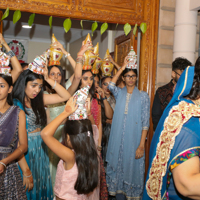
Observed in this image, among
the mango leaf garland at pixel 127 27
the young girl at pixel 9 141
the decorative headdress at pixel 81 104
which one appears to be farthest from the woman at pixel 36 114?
the mango leaf garland at pixel 127 27

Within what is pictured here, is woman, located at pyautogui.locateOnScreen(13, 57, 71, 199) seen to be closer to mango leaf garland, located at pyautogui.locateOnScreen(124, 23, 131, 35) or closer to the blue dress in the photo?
the blue dress

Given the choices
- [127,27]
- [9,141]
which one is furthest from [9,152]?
[127,27]

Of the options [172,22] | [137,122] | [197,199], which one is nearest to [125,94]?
[137,122]

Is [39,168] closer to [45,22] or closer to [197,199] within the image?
[197,199]

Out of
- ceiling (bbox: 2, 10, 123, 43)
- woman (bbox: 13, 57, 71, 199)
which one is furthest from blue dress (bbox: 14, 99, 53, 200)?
ceiling (bbox: 2, 10, 123, 43)

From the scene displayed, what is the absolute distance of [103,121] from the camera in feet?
10.5

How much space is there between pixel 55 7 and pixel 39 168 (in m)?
1.86

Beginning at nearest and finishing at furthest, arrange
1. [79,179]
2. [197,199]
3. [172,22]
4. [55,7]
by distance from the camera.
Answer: [197,199]
[79,179]
[55,7]
[172,22]

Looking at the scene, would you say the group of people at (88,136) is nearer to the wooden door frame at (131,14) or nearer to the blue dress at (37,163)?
the blue dress at (37,163)

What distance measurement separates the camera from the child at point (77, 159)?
1.40 metres

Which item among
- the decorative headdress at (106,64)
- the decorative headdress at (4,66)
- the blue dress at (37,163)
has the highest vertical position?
the decorative headdress at (106,64)

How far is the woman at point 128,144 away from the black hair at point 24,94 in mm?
Result: 1047

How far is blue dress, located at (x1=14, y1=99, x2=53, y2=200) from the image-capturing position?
82.6 inches

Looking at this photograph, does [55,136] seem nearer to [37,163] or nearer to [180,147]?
[37,163]
